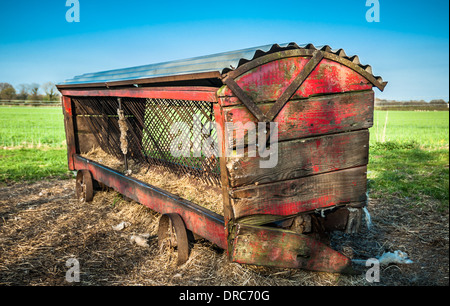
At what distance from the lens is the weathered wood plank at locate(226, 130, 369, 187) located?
2352 mm

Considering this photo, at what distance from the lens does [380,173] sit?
21.6 feet

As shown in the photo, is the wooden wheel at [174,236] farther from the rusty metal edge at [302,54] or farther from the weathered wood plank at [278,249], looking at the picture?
the rusty metal edge at [302,54]

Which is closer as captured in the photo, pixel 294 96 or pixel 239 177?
pixel 239 177

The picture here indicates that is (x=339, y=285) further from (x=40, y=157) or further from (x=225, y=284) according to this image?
(x=40, y=157)

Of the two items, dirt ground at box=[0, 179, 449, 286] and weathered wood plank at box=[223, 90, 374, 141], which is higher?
weathered wood plank at box=[223, 90, 374, 141]

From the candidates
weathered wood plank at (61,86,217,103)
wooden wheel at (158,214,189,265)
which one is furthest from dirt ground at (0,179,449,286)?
weathered wood plank at (61,86,217,103)

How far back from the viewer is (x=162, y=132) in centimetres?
551

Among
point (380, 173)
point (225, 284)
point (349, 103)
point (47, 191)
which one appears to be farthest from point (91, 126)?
point (380, 173)

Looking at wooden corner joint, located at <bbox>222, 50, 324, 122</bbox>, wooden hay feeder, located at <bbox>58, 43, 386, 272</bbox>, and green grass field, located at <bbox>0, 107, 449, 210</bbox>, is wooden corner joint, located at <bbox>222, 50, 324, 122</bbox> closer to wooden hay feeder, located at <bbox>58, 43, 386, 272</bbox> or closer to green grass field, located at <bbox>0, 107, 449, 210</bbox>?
wooden hay feeder, located at <bbox>58, 43, 386, 272</bbox>

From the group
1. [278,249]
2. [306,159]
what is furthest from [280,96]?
[278,249]

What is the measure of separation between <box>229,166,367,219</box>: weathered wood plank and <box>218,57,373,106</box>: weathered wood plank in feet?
2.15

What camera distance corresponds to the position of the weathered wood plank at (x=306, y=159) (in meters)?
2.35

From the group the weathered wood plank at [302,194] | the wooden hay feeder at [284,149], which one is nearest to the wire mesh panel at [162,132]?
the wooden hay feeder at [284,149]

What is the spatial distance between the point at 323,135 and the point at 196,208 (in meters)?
1.28
